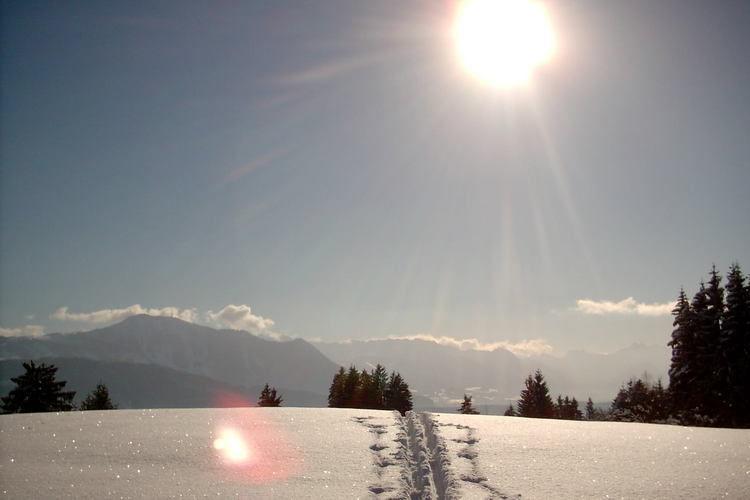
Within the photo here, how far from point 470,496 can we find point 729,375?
101ft

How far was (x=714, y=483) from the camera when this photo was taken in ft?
28.3

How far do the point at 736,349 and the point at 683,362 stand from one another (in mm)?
3736

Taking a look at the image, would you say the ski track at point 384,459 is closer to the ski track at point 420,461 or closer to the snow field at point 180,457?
the ski track at point 420,461

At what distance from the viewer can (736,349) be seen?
29.2m

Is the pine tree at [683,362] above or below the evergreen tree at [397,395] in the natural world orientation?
above

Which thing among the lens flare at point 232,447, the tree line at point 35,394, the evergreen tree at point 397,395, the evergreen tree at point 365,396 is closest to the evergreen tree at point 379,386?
the evergreen tree at point 365,396

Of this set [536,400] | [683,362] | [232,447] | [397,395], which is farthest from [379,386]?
[232,447]

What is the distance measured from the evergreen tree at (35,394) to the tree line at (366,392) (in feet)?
84.3

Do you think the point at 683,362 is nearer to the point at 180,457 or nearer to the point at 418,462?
the point at 418,462

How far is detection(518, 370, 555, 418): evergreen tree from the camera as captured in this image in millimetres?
51000

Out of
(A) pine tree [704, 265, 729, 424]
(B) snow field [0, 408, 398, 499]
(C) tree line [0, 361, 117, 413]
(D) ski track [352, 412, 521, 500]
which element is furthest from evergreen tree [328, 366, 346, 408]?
(D) ski track [352, 412, 521, 500]

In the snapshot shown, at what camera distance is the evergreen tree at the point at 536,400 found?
167 ft

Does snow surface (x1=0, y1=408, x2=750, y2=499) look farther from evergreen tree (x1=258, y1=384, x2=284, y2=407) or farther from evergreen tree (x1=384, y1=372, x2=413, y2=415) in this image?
evergreen tree (x1=384, y1=372, x2=413, y2=415)

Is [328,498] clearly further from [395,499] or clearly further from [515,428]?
[515,428]
